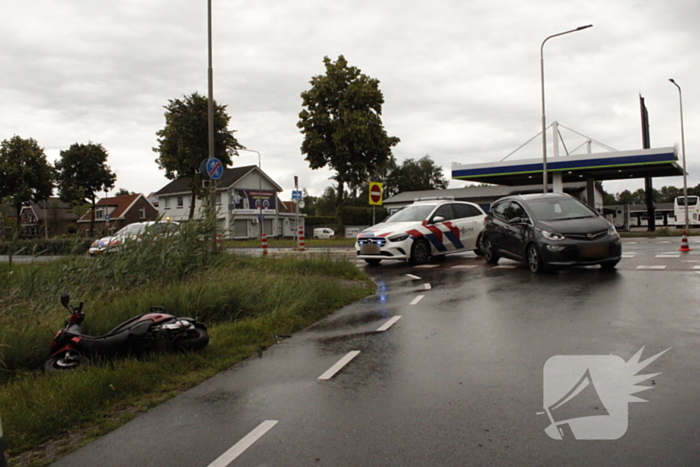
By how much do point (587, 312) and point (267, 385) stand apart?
180 inches

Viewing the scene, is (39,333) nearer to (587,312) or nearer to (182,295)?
(182,295)

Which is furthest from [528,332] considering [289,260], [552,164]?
[552,164]

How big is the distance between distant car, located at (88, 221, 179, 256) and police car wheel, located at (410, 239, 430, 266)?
6734mm

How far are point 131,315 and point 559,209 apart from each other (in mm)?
9166

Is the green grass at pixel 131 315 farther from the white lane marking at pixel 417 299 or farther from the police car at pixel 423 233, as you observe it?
the police car at pixel 423 233

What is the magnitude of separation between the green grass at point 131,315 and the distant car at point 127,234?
0.79ft

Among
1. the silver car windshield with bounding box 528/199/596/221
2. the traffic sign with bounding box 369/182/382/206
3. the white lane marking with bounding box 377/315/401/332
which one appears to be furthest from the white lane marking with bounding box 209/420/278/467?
the traffic sign with bounding box 369/182/382/206

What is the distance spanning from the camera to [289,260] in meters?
13.2

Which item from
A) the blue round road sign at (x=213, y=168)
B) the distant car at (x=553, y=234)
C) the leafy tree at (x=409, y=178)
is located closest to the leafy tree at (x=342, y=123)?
the blue round road sign at (x=213, y=168)

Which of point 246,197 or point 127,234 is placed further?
point 246,197

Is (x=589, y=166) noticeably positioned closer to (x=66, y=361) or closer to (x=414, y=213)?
(x=414, y=213)

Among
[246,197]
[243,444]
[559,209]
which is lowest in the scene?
[243,444]

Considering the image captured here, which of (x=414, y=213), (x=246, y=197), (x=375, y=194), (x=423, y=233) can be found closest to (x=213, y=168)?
(x=414, y=213)

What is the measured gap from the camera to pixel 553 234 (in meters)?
11.9
